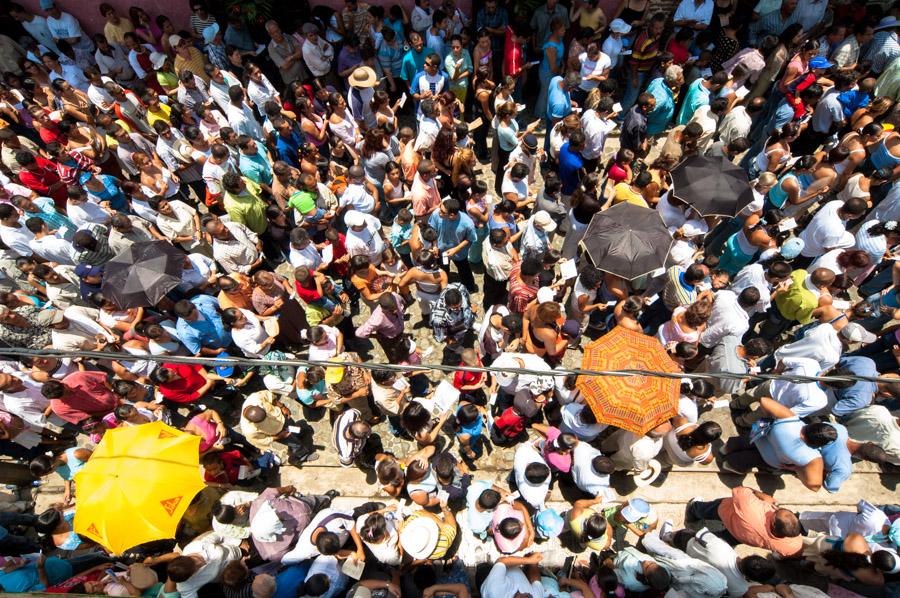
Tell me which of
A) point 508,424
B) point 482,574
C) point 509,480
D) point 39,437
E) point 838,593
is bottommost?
point 838,593

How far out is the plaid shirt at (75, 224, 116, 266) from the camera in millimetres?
5918

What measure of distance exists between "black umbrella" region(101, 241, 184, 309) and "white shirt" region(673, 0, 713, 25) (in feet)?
31.4

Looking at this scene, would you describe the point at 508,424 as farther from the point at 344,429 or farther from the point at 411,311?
the point at 411,311

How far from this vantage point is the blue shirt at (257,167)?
682 centimetres

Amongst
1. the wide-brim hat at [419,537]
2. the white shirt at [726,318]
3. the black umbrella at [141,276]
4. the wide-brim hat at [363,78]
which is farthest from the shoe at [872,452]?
the wide-brim hat at [363,78]

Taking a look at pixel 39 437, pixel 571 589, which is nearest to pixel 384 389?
pixel 571 589

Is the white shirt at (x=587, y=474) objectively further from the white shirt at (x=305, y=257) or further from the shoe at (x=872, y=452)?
the white shirt at (x=305, y=257)

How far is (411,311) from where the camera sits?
7.24 meters

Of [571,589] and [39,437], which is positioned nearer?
[571,589]

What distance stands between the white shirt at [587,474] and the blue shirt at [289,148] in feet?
21.9

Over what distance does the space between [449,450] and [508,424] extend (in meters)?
Answer: 1.07

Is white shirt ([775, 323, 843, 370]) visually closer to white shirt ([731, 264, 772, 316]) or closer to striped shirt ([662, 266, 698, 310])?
white shirt ([731, 264, 772, 316])

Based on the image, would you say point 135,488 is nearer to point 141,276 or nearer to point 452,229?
point 141,276

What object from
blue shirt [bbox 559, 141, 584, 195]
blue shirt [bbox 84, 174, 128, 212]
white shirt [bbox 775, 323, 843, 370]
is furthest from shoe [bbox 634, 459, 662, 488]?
blue shirt [bbox 84, 174, 128, 212]
